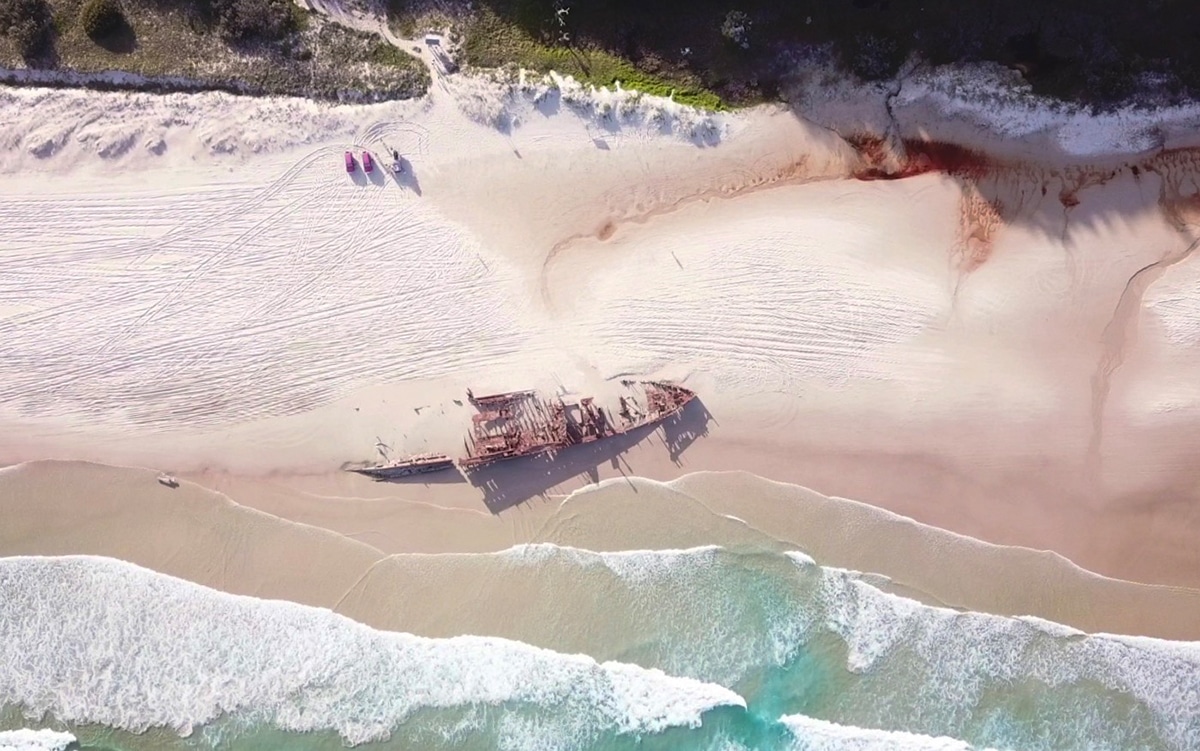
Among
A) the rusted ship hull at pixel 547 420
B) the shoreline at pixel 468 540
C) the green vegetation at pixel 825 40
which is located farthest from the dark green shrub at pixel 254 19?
the shoreline at pixel 468 540

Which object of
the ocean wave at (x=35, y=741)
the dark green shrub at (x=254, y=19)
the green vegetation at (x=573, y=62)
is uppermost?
the green vegetation at (x=573, y=62)

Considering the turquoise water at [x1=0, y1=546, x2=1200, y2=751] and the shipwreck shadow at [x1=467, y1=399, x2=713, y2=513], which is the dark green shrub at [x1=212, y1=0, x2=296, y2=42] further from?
the turquoise water at [x1=0, y1=546, x2=1200, y2=751]

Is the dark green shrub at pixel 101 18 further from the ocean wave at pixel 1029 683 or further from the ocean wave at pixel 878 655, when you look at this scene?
the ocean wave at pixel 1029 683

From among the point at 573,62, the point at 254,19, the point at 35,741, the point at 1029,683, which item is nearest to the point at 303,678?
the point at 35,741

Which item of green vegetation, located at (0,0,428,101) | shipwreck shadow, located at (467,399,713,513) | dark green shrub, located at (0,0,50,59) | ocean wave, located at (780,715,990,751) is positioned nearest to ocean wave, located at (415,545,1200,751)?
ocean wave, located at (780,715,990,751)

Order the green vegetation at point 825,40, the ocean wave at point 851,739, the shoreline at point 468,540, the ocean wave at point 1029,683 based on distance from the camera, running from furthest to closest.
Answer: the green vegetation at point 825,40
the shoreline at point 468,540
the ocean wave at point 1029,683
the ocean wave at point 851,739

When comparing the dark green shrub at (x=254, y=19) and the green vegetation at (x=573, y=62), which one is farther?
the green vegetation at (x=573, y=62)

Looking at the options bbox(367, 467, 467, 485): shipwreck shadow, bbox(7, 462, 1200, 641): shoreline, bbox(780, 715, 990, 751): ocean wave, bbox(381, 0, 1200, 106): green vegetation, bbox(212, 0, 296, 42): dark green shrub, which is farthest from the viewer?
bbox(212, 0, 296, 42): dark green shrub
